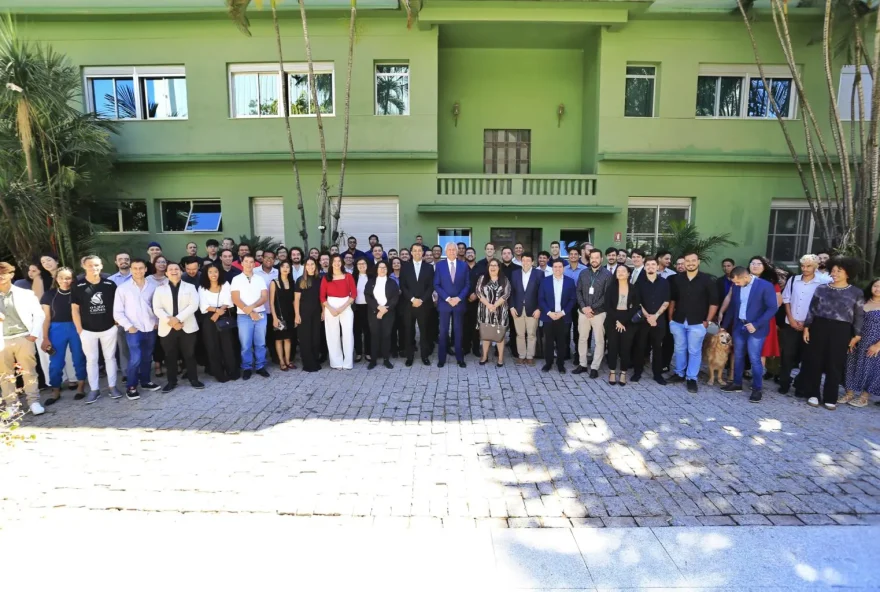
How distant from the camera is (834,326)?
5.68 meters

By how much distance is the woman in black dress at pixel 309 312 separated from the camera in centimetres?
723

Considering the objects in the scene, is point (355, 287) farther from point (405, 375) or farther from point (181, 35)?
A: point (181, 35)

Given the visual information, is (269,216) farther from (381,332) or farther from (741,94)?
(741,94)

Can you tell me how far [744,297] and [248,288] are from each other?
7167 mm

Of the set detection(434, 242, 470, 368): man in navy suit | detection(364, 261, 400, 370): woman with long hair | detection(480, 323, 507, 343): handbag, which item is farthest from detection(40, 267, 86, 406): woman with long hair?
detection(480, 323, 507, 343): handbag

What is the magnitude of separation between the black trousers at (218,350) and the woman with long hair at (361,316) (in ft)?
6.56

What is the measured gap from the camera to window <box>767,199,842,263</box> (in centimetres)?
1349

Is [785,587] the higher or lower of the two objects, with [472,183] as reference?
lower

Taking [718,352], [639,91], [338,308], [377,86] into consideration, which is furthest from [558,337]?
[639,91]

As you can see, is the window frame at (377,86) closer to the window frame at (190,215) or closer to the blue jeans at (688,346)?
the window frame at (190,215)

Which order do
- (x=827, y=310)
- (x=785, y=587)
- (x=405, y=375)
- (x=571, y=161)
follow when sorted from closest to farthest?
(x=785, y=587)
(x=827, y=310)
(x=405, y=375)
(x=571, y=161)

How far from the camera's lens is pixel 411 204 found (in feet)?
43.0

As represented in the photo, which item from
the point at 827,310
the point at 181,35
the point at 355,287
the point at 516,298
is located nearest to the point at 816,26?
the point at 827,310

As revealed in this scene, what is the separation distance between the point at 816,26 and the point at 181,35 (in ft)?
58.3
